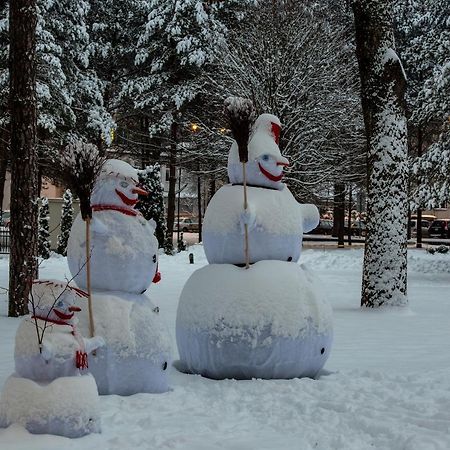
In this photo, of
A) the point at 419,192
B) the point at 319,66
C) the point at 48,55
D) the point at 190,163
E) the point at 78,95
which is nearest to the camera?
the point at 419,192

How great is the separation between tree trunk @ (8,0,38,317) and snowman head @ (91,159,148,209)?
4.87 m

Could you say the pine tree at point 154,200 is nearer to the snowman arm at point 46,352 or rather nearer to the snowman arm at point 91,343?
the snowman arm at point 91,343

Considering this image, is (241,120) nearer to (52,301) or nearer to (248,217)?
(248,217)

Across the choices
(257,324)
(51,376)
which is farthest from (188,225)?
(51,376)

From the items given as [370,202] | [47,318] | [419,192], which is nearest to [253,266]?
[47,318]

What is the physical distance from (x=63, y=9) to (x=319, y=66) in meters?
9.53

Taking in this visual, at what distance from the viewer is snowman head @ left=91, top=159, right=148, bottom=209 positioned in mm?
5551

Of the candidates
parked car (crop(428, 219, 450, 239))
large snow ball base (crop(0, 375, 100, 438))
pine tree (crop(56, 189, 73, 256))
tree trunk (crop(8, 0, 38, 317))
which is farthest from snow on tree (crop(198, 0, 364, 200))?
parked car (crop(428, 219, 450, 239))

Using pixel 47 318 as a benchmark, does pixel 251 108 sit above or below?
above

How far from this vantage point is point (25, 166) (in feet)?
33.2

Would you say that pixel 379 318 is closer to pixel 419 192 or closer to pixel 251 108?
pixel 251 108

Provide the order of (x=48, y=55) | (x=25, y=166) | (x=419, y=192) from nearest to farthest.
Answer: (x=25, y=166), (x=419, y=192), (x=48, y=55)

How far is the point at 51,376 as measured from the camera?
4.21 metres

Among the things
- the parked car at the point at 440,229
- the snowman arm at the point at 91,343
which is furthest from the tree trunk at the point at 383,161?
the parked car at the point at 440,229
